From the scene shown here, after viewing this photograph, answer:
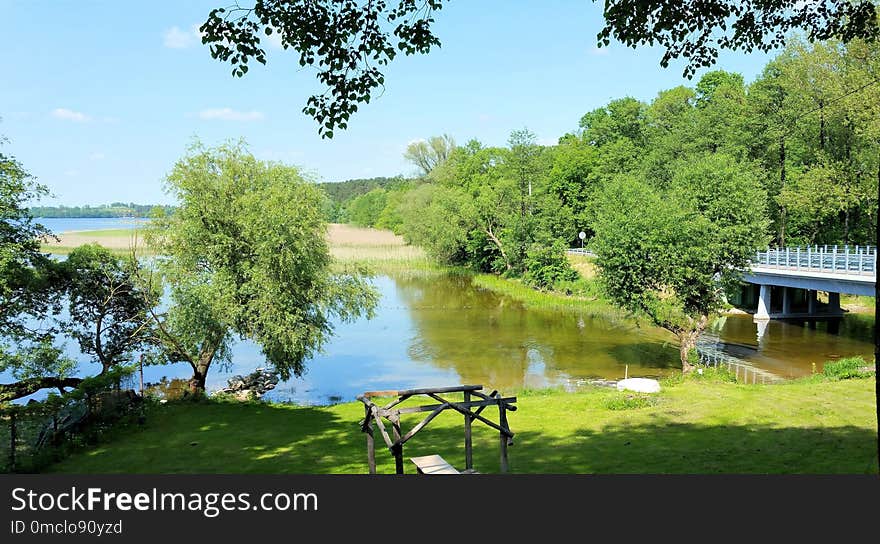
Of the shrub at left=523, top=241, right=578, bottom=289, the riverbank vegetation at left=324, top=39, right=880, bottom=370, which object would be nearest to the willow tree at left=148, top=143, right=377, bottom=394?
the riverbank vegetation at left=324, top=39, right=880, bottom=370

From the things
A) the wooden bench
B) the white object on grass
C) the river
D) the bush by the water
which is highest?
the wooden bench

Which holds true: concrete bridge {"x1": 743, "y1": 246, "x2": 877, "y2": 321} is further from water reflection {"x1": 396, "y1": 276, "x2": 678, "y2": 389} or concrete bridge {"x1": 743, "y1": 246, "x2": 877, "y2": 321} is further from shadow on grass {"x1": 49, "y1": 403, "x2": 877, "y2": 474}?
shadow on grass {"x1": 49, "y1": 403, "x2": 877, "y2": 474}

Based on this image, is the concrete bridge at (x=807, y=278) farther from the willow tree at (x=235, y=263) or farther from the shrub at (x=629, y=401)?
the willow tree at (x=235, y=263)

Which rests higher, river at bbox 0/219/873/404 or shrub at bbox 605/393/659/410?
shrub at bbox 605/393/659/410

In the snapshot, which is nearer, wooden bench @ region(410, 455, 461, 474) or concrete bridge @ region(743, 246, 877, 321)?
wooden bench @ region(410, 455, 461, 474)

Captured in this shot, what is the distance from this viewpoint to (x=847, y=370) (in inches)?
854

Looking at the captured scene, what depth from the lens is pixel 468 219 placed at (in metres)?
68.2

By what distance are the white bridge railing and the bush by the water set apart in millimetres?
5856

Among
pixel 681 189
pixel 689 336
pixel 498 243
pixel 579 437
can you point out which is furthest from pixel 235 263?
pixel 498 243

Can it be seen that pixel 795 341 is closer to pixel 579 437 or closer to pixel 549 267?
pixel 549 267

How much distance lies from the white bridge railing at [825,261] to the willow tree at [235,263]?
19391 mm

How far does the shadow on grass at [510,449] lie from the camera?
37.3 feet

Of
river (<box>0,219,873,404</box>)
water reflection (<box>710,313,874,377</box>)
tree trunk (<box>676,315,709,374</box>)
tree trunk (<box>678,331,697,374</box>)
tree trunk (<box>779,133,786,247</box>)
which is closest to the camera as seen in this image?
tree trunk (<box>678,331,697,374</box>)

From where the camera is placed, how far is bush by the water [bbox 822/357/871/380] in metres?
21.0
